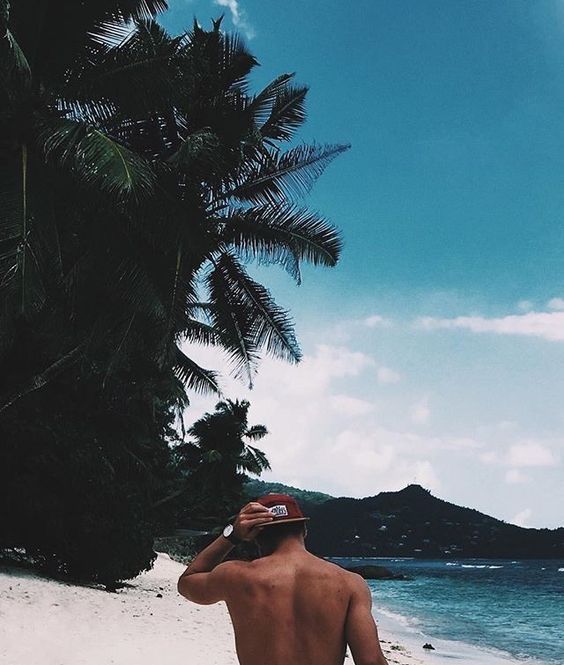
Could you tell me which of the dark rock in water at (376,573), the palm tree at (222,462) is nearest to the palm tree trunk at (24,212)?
the palm tree at (222,462)

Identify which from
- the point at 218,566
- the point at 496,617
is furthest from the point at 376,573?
the point at 218,566

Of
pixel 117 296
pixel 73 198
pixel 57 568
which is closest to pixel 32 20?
pixel 73 198

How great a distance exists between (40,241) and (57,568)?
7573 mm

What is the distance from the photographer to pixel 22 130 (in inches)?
479

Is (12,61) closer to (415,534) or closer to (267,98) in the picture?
(267,98)

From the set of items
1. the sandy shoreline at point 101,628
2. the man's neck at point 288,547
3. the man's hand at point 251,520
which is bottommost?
the sandy shoreline at point 101,628

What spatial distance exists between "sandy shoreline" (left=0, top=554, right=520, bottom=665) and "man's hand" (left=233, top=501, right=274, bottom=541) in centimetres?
726

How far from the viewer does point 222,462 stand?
137ft

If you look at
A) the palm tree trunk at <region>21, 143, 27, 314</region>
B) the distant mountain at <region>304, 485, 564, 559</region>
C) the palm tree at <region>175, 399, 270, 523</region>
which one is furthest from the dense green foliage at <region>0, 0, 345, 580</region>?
the distant mountain at <region>304, 485, 564, 559</region>

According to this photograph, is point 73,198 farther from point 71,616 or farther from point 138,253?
point 71,616

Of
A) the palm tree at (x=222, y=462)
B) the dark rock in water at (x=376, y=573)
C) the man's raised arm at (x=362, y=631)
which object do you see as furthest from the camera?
the dark rock in water at (x=376, y=573)

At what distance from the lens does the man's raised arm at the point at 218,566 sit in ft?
8.96

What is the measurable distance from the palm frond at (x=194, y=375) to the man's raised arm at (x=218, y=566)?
18.4 metres

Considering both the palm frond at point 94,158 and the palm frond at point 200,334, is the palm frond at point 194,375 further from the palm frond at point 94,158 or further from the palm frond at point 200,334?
the palm frond at point 94,158
